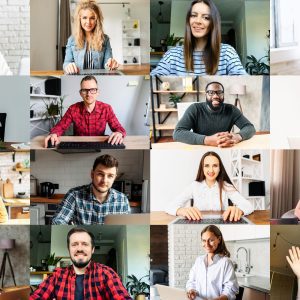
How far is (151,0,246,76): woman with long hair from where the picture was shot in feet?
11.9

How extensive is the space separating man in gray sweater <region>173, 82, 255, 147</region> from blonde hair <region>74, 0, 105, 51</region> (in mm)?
570

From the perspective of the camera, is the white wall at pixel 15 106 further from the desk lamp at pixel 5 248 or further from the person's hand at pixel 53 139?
the desk lamp at pixel 5 248

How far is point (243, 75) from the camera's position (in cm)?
364

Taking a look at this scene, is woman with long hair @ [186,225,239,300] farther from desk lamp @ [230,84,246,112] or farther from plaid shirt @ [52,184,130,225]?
desk lamp @ [230,84,246,112]

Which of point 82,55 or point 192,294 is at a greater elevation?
point 82,55

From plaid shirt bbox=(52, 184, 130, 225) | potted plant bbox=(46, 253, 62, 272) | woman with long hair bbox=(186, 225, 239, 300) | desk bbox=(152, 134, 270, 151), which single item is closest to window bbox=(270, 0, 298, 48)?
desk bbox=(152, 134, 270, 151)

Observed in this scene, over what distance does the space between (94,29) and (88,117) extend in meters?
0.44

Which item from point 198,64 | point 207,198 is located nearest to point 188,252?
point 207,198

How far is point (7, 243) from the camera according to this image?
365cm

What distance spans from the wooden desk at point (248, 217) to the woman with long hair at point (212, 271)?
0.18m

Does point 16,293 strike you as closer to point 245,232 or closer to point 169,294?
point 169,294

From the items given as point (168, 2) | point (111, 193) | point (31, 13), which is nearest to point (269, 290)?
point (111, 193)

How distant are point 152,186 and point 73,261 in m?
0.55

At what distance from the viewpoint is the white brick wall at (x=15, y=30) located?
143 inches
